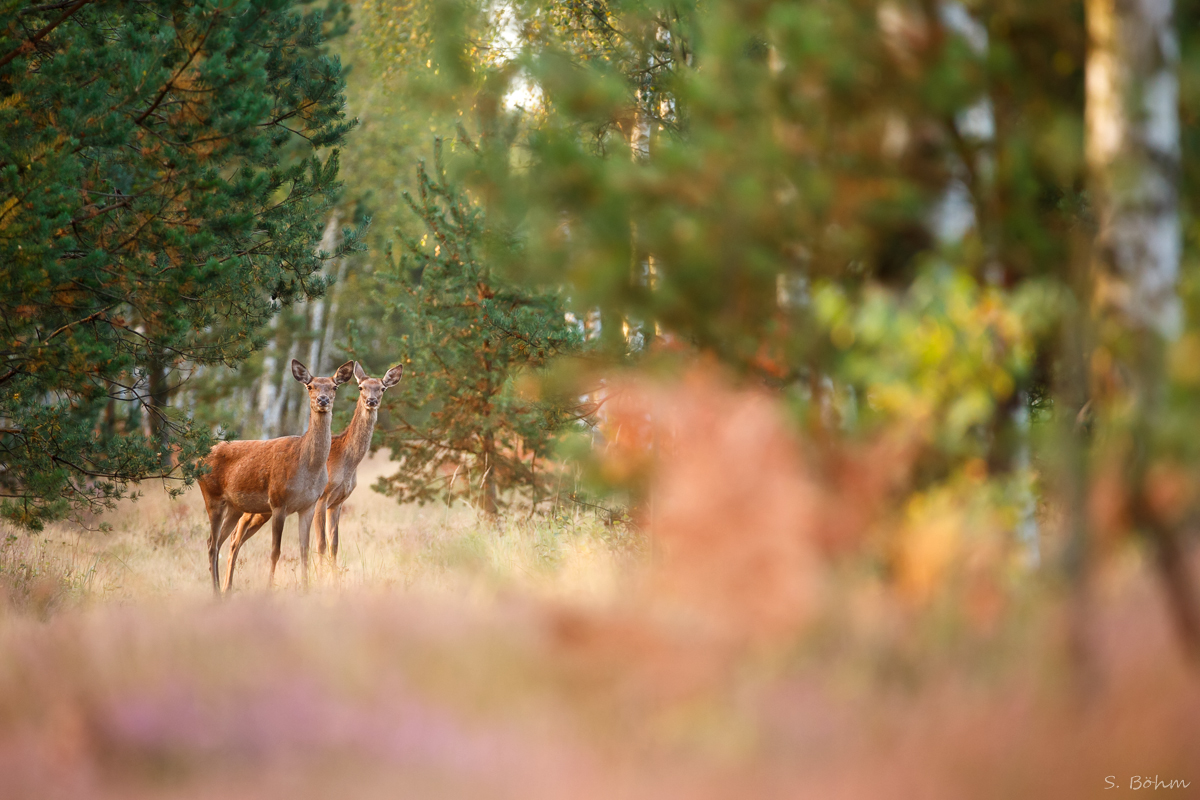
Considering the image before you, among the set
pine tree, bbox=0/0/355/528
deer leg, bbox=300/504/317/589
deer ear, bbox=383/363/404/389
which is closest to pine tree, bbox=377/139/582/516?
deer ear, bbox=383/363/404/389

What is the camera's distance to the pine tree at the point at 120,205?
24.4 ft

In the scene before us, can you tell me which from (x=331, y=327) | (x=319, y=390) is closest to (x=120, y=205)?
(x=319, y=390)

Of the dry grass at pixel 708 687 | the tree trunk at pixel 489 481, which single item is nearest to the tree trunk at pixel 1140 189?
the dry grass at pixel 708 687

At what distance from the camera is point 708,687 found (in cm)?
330

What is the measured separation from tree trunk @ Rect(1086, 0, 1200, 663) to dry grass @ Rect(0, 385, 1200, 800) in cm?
69

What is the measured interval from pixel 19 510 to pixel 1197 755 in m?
9.82

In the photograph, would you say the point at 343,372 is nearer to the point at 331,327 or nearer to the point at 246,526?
the point at 246,526

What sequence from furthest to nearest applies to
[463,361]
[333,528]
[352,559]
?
[463,361]
[352,559]
[333,528]

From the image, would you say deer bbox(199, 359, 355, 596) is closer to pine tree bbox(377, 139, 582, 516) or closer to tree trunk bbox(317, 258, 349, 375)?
pine tree bbox(377, 139, 582, 516)

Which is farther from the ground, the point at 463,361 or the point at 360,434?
the point at 463,361

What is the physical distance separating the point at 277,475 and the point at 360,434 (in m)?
1.17

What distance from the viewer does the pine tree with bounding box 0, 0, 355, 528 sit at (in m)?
7.45

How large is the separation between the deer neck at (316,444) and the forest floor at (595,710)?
20.8ft

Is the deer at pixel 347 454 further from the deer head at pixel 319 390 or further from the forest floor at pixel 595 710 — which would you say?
the forest floor at pixel 595 710
